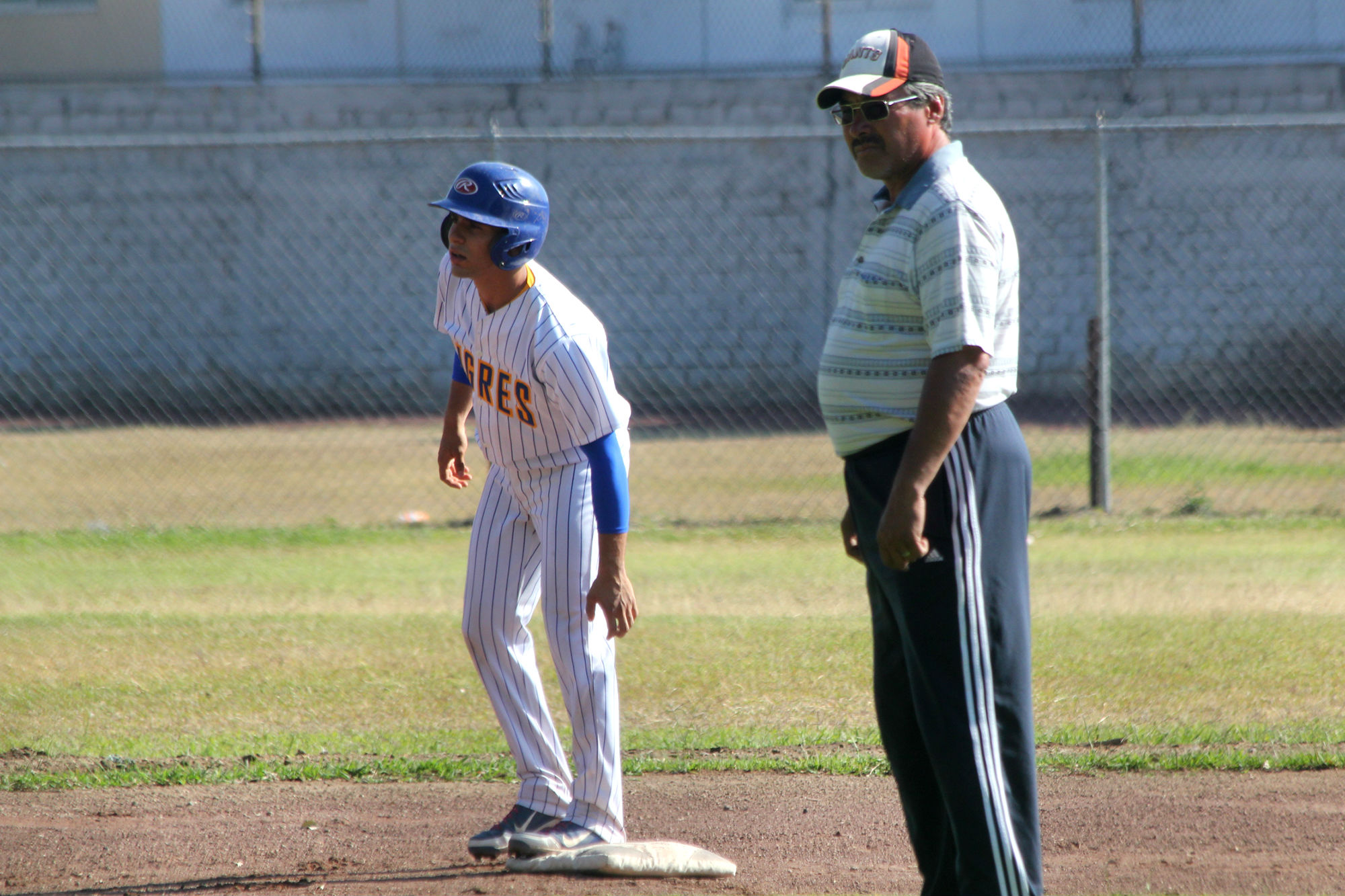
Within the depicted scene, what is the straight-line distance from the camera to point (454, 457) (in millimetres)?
4406

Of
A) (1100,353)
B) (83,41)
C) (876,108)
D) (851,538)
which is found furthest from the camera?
(83,41)

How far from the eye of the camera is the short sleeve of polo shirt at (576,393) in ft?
12.0

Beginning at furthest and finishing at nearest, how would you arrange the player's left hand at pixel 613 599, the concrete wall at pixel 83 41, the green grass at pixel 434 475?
the concrete wall at pixel 83 41
the green grass at pixel 434 475
the player's left hand at pixel 613 599

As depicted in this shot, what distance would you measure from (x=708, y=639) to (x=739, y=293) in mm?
8262

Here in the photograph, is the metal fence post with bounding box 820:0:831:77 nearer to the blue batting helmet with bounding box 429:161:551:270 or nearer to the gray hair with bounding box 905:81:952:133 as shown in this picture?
the blue batting helmet with bounding box 429:161:551:270

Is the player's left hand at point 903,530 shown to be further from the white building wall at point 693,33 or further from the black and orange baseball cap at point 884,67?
the white building wall at point 693,33

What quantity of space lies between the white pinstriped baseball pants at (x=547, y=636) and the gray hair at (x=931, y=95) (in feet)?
4.50

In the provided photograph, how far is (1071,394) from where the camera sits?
13875mm

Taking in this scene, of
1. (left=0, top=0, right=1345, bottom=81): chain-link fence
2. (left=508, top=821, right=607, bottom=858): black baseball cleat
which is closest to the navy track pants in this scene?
(left=508, top=821, right=607, bottom=858): black baseball cleat

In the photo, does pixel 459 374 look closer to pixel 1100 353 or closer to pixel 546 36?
pixel 1100 353

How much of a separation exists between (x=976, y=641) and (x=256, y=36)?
13.7 m

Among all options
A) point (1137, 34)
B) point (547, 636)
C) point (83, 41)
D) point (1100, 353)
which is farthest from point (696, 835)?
point (83, 41)

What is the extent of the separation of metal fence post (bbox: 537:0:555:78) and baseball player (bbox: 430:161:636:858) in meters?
11.2

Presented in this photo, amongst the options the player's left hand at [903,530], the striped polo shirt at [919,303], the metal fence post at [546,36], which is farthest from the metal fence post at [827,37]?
the player's left hand at [903,530]
